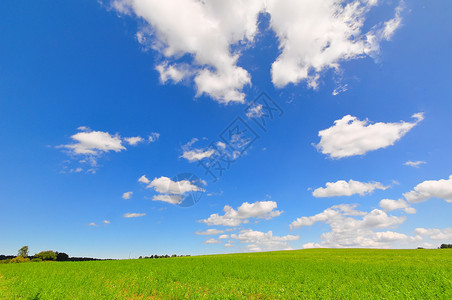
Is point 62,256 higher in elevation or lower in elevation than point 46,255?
lower

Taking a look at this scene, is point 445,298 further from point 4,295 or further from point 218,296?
point 4,295

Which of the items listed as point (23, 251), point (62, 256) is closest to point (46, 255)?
point (62, 256)

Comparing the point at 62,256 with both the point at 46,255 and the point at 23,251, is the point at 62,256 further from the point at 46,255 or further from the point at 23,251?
the point at 23,251

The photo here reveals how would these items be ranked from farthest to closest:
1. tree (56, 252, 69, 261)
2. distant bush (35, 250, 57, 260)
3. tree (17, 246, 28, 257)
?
tree (17, 246, 28, 257), tree (56, 252, 69, 261), distant bush (35, 250, 57, 260)

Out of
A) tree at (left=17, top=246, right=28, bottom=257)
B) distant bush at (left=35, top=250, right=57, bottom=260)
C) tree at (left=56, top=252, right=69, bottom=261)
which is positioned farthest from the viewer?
tree at (left=17, top=246, right=28, bottom=257)

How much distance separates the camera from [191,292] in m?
12.9

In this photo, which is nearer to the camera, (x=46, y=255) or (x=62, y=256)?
(x=46, y=255)

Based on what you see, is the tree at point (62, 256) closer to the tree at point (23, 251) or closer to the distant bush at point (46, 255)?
the distant bush at point (46, 255)

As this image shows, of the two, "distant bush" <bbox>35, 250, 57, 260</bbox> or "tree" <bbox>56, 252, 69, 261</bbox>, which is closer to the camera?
"distant bush" <bbox>35, 250, 57, 260</bbox>

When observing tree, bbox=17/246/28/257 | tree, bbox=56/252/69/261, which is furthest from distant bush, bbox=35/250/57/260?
tree, bbox=17/246/28/257

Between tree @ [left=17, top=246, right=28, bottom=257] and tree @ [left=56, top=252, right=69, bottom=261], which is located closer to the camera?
tree @ [left=56, top=252, right=69, bottom=261]

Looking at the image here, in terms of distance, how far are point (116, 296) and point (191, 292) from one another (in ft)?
13.7

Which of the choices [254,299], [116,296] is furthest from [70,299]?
[254,299]

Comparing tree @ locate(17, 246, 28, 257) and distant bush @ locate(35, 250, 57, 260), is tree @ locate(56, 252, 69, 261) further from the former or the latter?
tree @ locate(17, 246, 28, 257)
